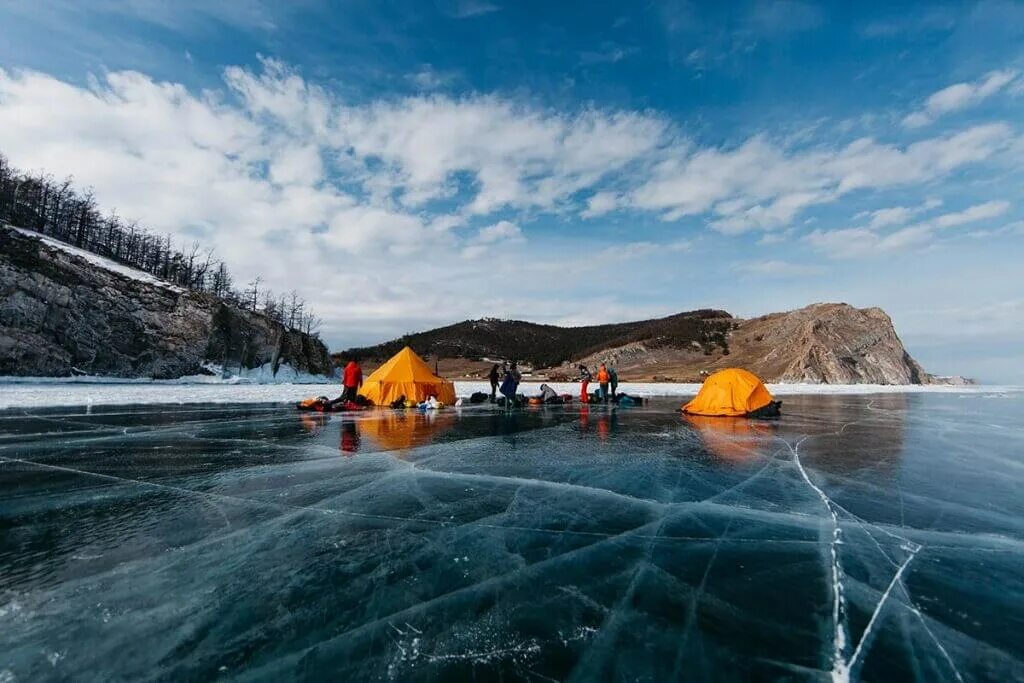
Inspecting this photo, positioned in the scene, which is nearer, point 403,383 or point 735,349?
point 403,383

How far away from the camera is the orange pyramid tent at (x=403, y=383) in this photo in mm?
19797

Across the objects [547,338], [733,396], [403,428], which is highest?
[547,338]


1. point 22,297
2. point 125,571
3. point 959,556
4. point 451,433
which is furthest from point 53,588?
point 22,297

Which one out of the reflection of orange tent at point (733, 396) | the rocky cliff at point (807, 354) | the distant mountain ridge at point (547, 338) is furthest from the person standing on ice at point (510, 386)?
the distant mountain ridge at point (547, 338)

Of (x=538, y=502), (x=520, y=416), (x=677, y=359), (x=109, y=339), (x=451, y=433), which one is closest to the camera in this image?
(x=538, y=502)

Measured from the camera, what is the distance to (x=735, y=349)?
3588 inches

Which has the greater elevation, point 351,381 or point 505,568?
point 351,381

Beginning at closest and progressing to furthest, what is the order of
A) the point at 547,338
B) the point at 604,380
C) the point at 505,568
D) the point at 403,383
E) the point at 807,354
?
1. the point at 505,568
2. the point at 403,383
3. the point at 604,380
4. the point at 807,354
5. the point at 547,338

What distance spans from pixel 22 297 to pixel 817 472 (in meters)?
49.8

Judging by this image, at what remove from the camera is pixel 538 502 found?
5.77 m

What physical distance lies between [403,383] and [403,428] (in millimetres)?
7052

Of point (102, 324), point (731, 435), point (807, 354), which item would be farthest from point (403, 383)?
point (807, 354)

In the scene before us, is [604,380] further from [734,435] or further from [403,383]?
[734,435]

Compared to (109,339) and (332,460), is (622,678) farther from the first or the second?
(109,339)
